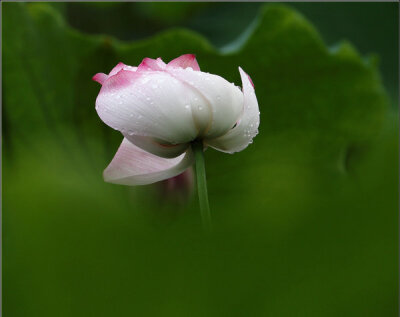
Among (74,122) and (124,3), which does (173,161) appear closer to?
(74,122)

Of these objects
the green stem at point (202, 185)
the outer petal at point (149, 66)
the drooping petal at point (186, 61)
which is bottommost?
the green stem at point (202, 185)

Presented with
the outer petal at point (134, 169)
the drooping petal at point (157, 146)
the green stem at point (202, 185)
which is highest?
the outer petal at point (134, 169)

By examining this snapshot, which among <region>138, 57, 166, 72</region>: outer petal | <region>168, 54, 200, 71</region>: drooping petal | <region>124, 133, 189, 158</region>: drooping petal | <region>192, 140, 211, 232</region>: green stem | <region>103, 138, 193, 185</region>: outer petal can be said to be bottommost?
<region>192, 140, 211, 232</region>: green stem

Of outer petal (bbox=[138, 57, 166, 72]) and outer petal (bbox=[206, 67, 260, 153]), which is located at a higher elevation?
outer petal (bbox=[138, 57, 166, 72])

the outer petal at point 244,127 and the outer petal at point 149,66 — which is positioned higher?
the outer petal at point 149,66

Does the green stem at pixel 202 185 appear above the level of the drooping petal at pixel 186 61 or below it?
below
